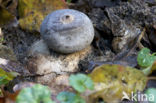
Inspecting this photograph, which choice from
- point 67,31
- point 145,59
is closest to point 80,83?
point 145,59

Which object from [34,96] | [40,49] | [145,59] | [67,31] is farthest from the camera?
[40,49]

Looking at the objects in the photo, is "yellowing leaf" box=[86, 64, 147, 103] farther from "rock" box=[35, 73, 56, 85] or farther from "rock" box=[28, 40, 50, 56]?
"rock" box=[28, 40, 50, 56]

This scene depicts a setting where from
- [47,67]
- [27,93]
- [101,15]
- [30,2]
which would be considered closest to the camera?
[27,93]

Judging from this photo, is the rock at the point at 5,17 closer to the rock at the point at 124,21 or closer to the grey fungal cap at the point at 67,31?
the grey fungal cap at the point at 67,31

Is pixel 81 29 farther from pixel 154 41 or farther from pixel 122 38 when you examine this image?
pixel 154 41

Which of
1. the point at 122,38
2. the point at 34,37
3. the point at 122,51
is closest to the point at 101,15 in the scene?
the point at 122,38

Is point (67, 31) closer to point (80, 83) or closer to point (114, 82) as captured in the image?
point (114, 82)
